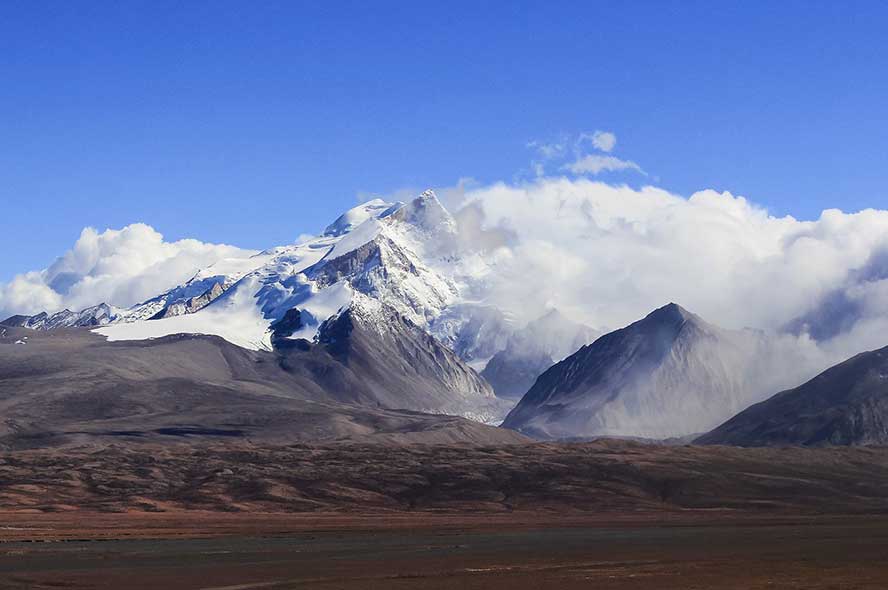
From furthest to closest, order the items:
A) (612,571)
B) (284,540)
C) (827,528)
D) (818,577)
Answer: (827,528) < (284,540) < (612,571) < (818,577)

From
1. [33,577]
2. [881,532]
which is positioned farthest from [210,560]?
[881,532]

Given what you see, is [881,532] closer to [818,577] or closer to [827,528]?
[827,528]

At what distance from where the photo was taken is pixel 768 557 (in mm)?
106562

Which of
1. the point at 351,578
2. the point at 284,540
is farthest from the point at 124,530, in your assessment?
the point at 351,578

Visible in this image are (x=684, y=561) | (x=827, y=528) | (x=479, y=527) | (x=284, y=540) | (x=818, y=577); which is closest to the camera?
(x=818, y=577)

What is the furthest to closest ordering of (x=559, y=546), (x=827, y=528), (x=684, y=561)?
(x=827, y=528) < (x=559, y=546) < (x=684, y=561)

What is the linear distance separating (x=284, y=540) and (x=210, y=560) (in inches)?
1091

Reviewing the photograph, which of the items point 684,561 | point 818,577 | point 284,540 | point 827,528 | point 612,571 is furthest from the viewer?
point 827,528

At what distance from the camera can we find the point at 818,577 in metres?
90.1

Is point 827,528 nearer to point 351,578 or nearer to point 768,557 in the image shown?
point 768,557

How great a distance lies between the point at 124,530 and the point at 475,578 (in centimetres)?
7306

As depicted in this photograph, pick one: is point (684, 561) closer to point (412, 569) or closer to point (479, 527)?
point (412, 569)

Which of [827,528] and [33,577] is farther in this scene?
[827,528]

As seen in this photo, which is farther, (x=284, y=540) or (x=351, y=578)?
(x=284, y=540)
